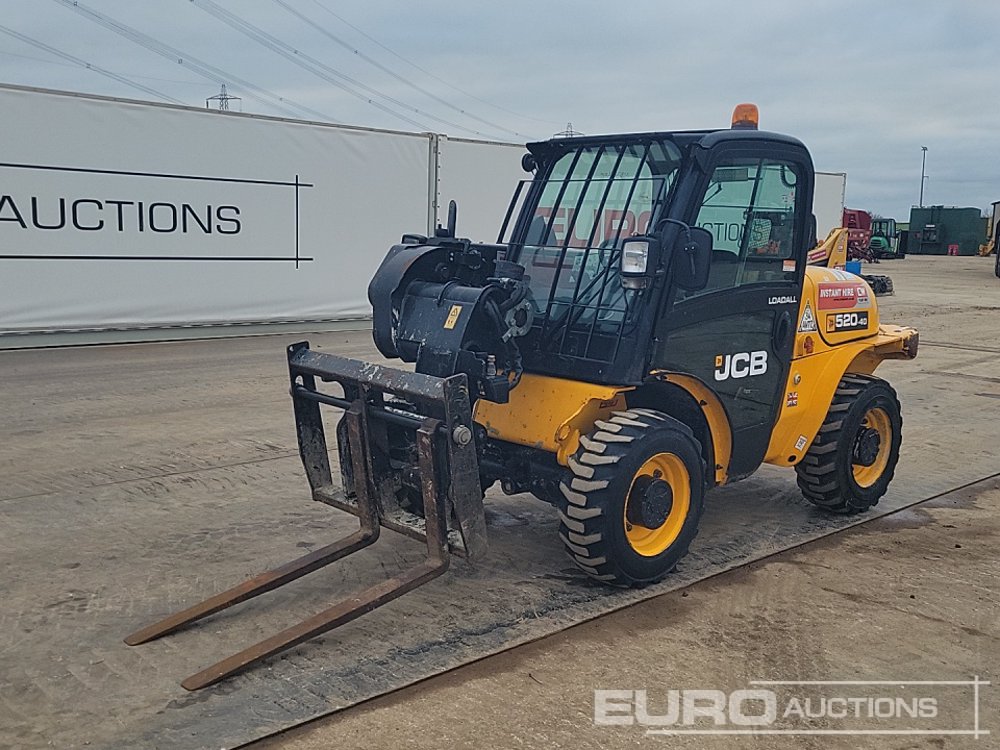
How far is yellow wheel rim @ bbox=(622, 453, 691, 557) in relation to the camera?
4699 mm

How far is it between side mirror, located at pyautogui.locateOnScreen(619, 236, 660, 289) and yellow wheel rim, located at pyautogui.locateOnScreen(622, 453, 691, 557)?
858 millimetres

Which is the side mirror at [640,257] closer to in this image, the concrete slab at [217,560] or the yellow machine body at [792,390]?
the yellow machine body at [792,390]

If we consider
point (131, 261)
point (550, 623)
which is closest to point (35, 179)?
point (131, 261)

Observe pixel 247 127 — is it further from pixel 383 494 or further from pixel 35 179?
pixel 383 494

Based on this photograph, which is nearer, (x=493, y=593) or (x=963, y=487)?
(x=493, y=593)

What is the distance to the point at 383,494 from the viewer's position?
472cm

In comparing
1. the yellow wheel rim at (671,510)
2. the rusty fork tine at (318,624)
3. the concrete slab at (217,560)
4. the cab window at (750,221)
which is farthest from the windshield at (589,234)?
the rusty fork tine at (318,624)

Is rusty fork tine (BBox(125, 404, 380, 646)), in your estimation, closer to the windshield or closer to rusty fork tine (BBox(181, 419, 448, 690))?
rusty fork tine (BBox(181, 419, 448, 690))

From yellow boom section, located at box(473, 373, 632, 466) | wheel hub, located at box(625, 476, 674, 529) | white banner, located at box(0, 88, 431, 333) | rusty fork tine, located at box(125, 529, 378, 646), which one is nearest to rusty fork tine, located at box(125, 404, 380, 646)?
rusty fork tine, located at box(125, 529, 378, 646)

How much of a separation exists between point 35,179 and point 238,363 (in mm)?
3310

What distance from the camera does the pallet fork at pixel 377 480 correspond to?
13.4 feet

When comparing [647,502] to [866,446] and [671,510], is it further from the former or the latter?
[866,446]

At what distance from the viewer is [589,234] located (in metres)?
5.20

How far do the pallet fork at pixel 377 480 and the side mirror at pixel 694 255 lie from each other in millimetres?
1221
